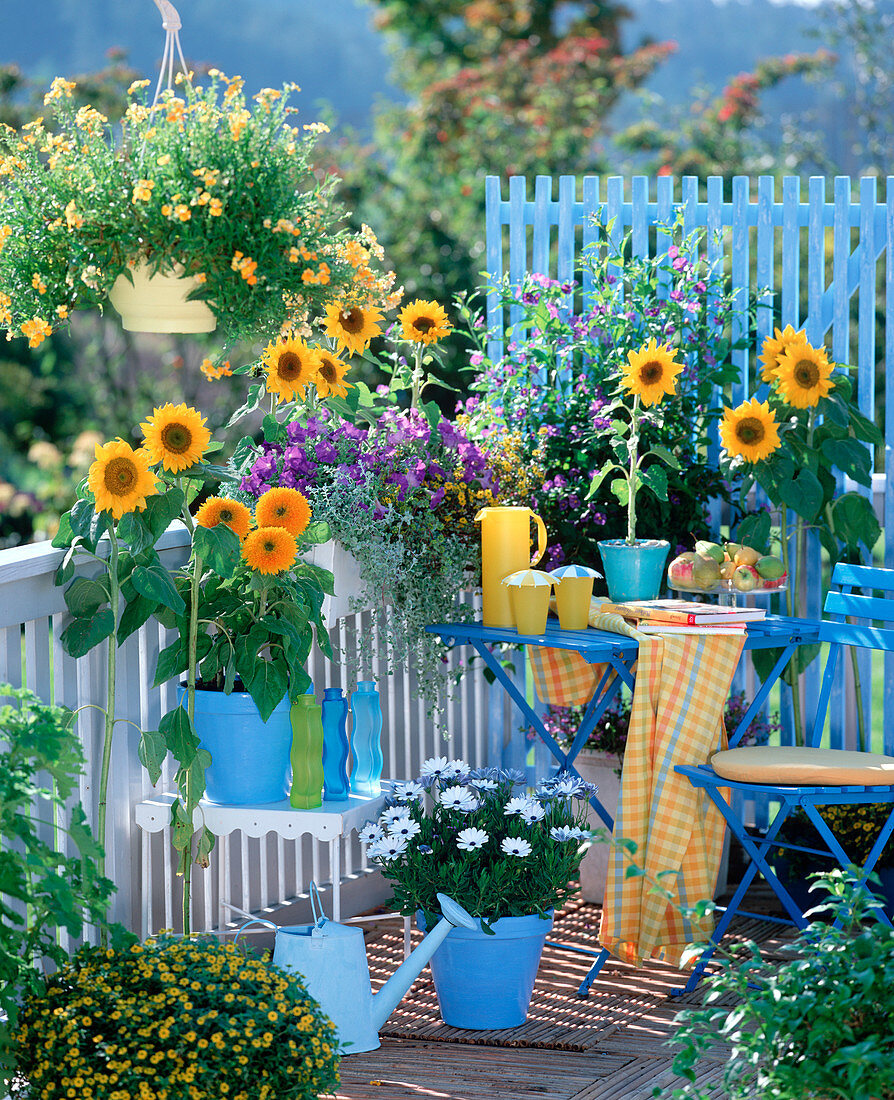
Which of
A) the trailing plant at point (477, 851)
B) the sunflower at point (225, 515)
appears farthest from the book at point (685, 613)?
the sunflower at point (225, 515)

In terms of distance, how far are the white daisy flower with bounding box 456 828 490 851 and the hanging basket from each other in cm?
126

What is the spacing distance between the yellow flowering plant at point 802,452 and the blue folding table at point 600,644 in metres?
0.33

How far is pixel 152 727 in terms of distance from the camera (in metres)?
3.59

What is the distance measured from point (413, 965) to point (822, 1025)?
3.97ft

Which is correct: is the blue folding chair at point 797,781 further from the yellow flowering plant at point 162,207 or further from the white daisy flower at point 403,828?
the yellow flowering plant at point 162,207

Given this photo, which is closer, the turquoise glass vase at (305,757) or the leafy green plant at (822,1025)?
the leafy green plant at (822,1025)

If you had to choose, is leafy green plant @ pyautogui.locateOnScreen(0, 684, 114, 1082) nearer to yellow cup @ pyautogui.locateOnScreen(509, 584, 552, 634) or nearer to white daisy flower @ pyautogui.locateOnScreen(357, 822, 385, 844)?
white daisy flower @ pyautogui.locateOnScreen(357, 822, 385, 844)

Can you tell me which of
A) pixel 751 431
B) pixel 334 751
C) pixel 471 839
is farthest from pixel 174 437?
pixel 751 431

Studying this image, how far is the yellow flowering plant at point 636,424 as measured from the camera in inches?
156

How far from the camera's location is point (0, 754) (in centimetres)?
265

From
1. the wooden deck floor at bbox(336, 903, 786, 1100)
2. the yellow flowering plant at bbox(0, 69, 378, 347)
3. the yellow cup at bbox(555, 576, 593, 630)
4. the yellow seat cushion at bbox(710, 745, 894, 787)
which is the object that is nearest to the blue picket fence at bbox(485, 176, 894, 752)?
the yellow seat cushion at bbox(710, 745, 894, 787)

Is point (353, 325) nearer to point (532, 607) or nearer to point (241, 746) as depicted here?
point (532, 607)

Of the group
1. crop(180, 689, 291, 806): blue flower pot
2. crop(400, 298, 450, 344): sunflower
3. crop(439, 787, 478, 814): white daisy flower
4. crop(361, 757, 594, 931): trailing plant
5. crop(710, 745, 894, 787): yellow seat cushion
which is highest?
crop(400, 298, 450, 344): sunflower

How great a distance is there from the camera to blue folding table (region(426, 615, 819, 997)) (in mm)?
3809
